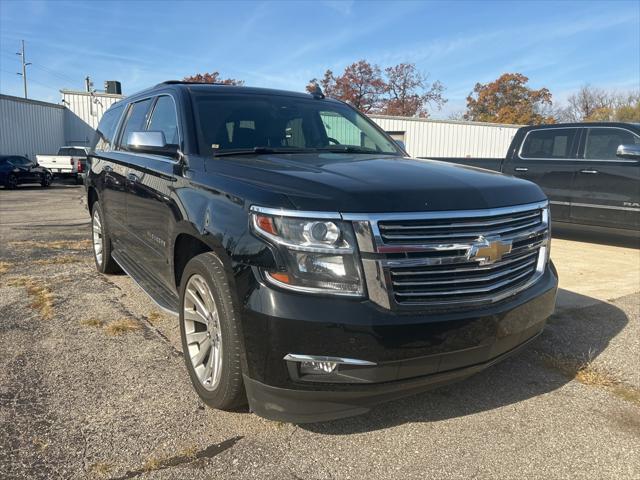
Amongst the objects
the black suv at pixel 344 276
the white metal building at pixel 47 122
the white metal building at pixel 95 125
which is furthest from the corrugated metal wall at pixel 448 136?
the black suv at pixel 344 276

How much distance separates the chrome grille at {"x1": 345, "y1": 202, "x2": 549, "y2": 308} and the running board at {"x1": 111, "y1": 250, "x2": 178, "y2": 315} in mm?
1632

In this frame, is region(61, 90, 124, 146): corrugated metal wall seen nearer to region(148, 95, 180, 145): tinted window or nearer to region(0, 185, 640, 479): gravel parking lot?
region(148, 95, 180, 145): tinted window

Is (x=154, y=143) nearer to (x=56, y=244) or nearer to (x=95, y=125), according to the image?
(x=56, y=244)

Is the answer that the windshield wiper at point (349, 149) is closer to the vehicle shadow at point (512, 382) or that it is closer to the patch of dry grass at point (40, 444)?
the vehicle shadow at point (512, 382)

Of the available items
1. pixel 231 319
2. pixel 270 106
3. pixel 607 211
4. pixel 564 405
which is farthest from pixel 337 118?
pixel 607 211

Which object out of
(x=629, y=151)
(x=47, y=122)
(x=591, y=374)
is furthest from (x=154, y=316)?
(x=47, y=122)

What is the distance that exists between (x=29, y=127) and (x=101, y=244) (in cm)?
2521

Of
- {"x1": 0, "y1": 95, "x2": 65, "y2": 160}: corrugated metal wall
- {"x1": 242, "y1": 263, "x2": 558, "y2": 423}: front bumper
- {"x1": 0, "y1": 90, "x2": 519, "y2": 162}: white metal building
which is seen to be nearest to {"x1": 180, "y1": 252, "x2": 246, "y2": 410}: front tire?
{"x1": 242, "y1": 263, "x2": 558, "y2": 423}: front bumper

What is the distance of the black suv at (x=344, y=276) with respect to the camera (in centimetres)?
227

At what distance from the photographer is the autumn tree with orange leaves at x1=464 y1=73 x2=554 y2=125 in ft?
166

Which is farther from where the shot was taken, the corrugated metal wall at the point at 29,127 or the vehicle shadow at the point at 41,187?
the corrugated metal wall at the point at 29,127

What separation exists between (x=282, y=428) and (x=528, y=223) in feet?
5.81

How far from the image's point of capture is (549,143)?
8523mm

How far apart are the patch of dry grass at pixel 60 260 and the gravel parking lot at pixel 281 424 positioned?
1.97 meters
